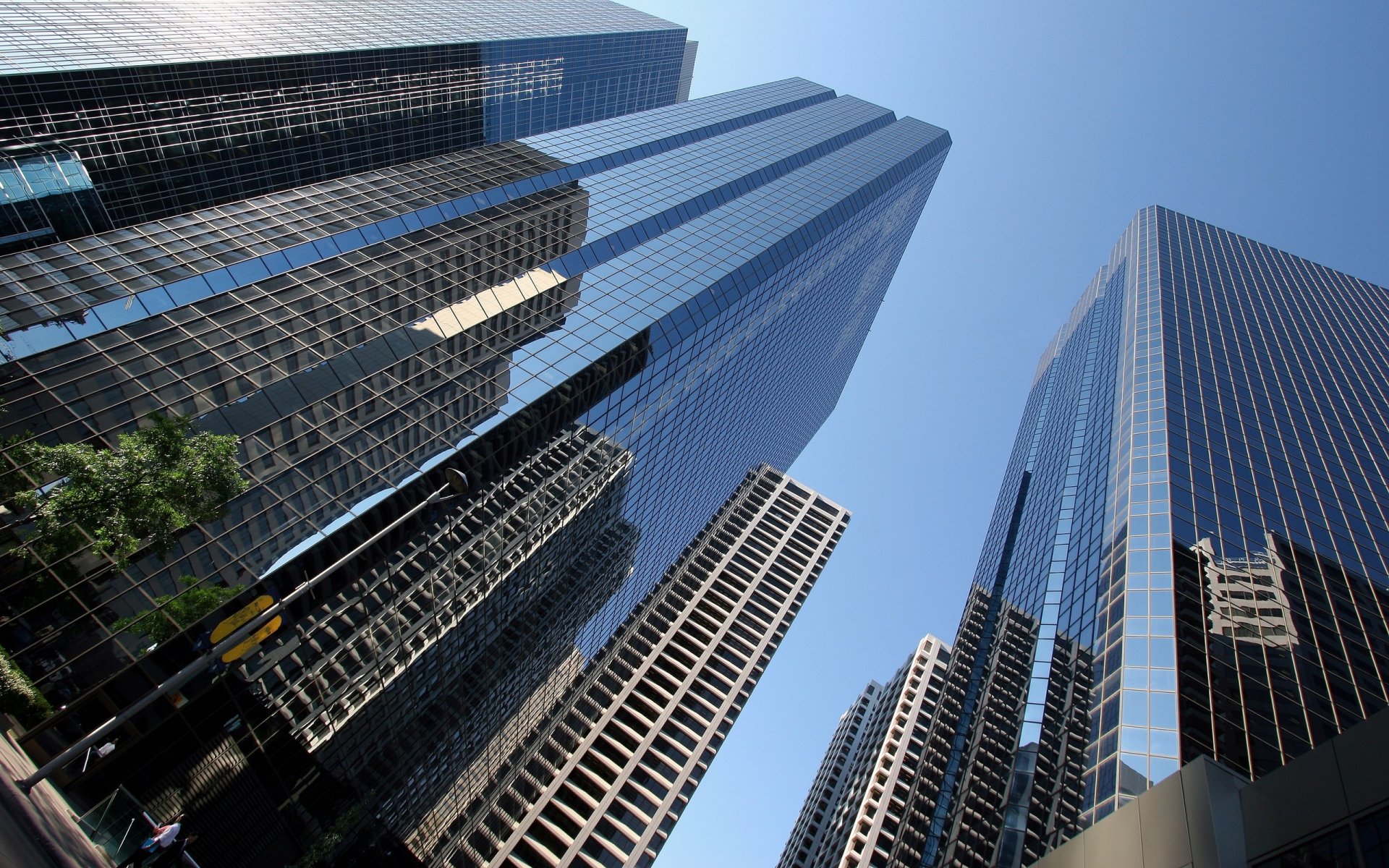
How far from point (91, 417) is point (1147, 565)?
169ft

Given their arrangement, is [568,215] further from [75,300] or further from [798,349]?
[798,349]

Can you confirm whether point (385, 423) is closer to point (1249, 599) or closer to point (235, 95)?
point (1249, 599)

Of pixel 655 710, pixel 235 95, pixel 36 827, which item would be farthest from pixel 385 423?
pixel 655 710

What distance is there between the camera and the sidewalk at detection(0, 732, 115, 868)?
1284cm

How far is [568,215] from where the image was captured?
53531mm

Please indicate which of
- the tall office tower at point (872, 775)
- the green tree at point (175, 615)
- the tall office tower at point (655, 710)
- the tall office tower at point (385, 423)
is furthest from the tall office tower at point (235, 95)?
the tall office tower at point (872, 775)

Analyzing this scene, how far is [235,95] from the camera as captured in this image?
60.5m

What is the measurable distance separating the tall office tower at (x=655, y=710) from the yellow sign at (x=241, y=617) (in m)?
52.0

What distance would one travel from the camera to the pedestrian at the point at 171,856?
60.4 feet

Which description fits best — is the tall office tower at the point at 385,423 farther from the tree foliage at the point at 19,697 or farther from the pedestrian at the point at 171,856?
the pedestrian at the point at 171,856

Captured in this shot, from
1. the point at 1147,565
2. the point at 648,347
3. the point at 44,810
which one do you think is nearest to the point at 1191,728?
the point at 1147,565

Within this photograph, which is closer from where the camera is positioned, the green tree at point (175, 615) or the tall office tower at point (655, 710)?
the green tree at point (175, 615)

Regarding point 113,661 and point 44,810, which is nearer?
point 44,810

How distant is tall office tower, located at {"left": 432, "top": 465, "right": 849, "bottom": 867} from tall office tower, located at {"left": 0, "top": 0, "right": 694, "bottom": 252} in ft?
194
